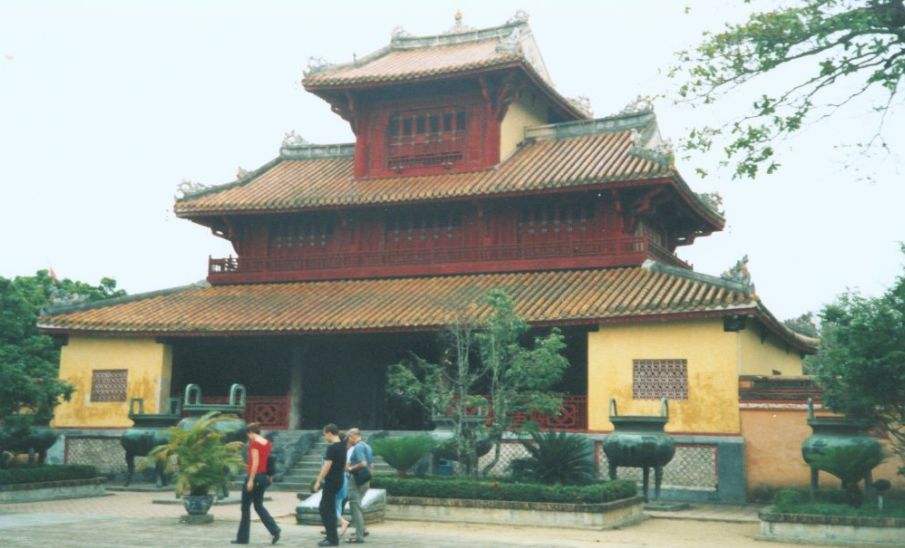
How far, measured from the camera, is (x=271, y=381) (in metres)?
25.0

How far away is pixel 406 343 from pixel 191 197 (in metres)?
7.03

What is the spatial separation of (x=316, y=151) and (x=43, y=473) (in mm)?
Result: 13242

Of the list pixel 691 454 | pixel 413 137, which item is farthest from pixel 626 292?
pixel 413 137

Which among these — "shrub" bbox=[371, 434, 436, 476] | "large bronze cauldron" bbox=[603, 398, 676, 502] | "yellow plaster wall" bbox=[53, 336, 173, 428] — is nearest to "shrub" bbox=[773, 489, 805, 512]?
"large bronze cauldron" bbox=[603, 398, 676, 502]

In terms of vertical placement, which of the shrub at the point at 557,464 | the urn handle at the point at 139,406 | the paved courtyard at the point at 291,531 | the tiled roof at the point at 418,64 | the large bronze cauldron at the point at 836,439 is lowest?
the paved courtyard at the point at 291,531

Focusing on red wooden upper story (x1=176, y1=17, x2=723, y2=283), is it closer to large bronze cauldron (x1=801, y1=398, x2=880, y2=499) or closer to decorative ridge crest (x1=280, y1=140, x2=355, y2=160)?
decorative ridge crest (x1=280, y1=140, x2=355, y2=160)

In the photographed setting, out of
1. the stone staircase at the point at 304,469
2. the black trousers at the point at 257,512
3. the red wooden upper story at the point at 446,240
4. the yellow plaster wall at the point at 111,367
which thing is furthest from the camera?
the yellow plaster wall at the point at 111,367

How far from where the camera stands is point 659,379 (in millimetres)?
18609

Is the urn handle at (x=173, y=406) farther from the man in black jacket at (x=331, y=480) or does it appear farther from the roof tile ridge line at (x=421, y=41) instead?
the man in black jacket at (x=331, y=480)

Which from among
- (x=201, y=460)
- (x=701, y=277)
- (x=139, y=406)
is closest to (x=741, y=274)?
(x=701, y=277)

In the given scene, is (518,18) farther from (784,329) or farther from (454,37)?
(784,329)

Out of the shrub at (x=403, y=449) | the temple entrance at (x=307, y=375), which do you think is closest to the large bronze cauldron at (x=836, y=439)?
the shrub at (x=403, y=449)

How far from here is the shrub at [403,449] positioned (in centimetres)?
1560

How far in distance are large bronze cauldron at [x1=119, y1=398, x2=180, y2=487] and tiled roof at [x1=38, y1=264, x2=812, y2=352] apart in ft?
8.29
